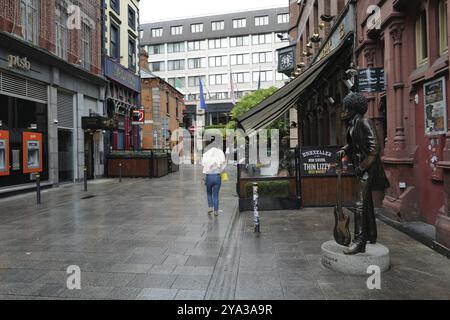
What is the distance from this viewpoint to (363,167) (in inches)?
209

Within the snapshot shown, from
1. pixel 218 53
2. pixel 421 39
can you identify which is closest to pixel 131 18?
pixel 421 39

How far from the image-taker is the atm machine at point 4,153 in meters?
13.4

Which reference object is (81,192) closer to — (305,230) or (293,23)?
(305,230)

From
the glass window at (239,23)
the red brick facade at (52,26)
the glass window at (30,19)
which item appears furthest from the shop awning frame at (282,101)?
the glass window at (239,23)

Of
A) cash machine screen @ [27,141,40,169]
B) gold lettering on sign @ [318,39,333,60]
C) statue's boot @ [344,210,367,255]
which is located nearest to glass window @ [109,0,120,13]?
cash machine screen @ [27,141,40,169]

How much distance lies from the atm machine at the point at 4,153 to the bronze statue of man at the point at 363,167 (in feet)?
40.8

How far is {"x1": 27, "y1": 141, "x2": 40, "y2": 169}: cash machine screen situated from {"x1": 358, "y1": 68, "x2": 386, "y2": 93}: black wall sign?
12.7m

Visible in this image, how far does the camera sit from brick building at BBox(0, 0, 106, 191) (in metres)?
14.1

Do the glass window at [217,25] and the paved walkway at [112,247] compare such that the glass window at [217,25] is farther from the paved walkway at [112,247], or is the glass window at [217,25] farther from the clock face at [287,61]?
the paved walkway at [112,247]

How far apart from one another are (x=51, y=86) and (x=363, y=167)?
1547 cm

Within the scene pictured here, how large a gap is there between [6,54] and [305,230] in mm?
12303

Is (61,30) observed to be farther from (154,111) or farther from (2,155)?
(154,111)

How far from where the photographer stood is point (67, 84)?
60.5 feet
